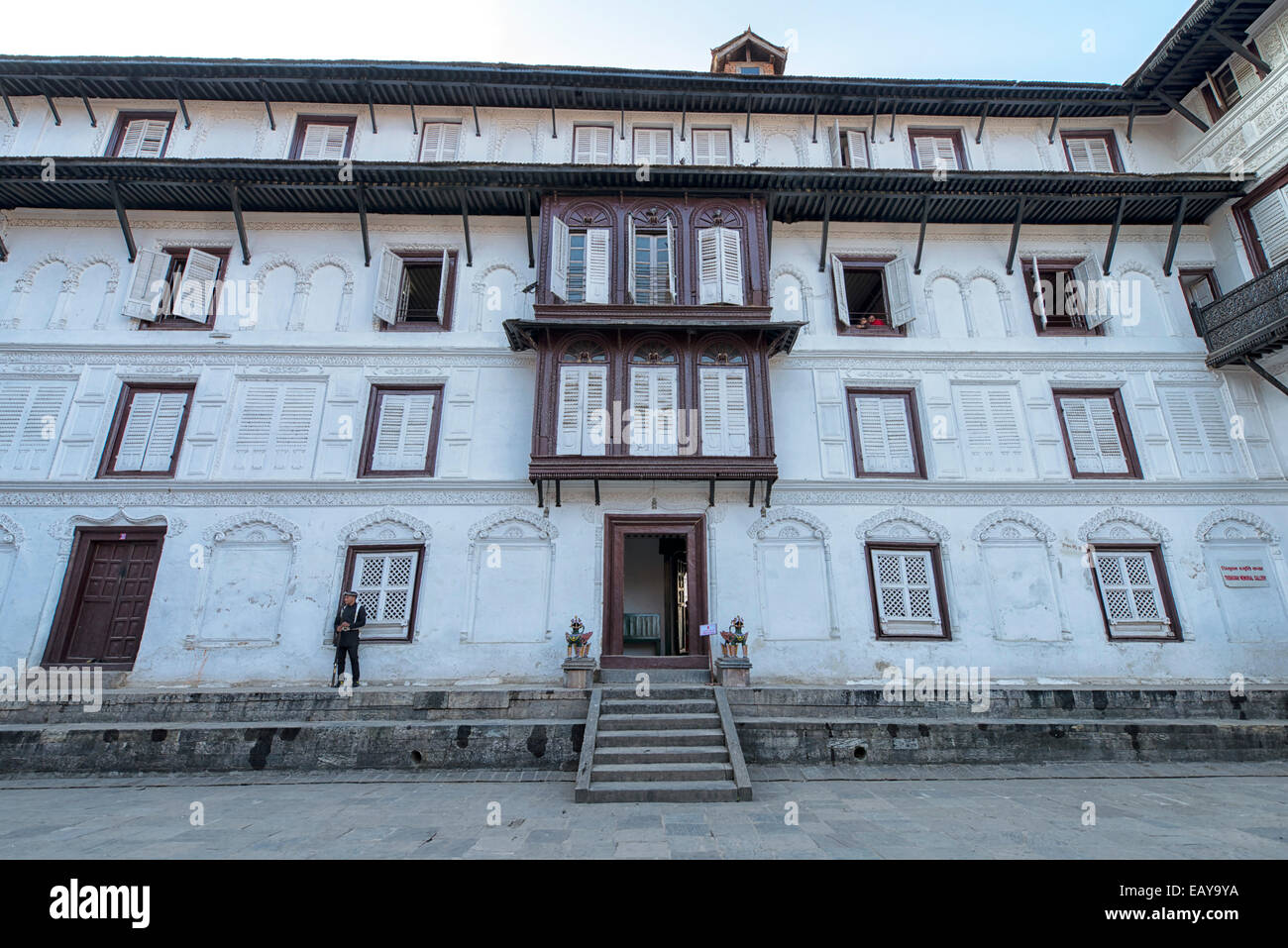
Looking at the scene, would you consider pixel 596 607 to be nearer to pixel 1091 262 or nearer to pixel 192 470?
pixel 192 470

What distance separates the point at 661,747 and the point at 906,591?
6.35 meters

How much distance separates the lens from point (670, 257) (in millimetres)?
13367

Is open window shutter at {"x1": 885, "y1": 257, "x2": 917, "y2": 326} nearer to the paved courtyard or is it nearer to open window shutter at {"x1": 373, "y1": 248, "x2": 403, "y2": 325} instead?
the paved courtyard

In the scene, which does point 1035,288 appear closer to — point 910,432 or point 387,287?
point 910,432

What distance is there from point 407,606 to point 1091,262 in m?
17.1

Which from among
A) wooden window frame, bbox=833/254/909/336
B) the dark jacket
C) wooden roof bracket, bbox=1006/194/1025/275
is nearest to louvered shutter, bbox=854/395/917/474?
wooden window frame, bbox=833/254/909/336

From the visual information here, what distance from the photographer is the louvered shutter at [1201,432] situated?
13.1 metres

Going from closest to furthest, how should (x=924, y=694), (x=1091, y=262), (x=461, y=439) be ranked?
(x=924, y=694)
(x=461, y=439)
(x=1091, y=262)

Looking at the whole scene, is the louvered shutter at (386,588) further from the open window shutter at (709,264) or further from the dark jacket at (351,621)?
the open window shutter at (709,264)

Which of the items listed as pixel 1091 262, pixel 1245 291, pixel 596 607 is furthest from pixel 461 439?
pixel 1245 291

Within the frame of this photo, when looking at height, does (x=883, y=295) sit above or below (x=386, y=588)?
above

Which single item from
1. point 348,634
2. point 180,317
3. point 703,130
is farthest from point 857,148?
point 180,317
